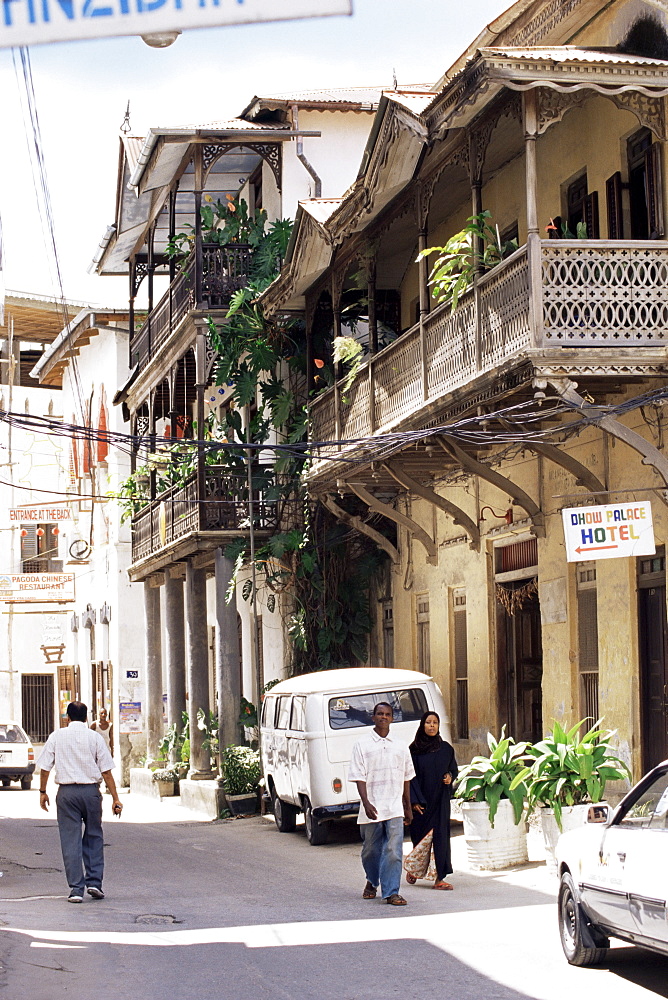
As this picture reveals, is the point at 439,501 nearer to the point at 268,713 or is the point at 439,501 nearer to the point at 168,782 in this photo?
the point at 268,713

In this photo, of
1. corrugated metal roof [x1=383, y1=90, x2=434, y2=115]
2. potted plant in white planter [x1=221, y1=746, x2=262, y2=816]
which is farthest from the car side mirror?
potted plant in white planter [x1=221, y1=746, x2=262, y2=816]

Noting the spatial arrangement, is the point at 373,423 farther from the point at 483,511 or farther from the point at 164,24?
the point at 164,24

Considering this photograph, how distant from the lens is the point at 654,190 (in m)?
15.1

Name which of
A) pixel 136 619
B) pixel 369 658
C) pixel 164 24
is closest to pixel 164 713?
pixel 136 619

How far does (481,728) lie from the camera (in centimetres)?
2092

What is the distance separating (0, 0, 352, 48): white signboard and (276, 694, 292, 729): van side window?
1495 cm

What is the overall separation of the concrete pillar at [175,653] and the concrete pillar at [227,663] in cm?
424

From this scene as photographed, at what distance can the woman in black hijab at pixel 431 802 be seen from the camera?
1324cm

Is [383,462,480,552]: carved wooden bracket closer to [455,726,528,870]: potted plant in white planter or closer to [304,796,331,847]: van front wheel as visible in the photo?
[304,796,331,847]: van front wheel

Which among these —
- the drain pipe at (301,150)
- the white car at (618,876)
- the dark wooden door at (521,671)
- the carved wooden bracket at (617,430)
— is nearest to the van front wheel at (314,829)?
the dark wooden door at (521,671)

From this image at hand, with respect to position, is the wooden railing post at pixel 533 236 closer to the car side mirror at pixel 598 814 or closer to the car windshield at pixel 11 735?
the car side mirror at pixel 598 814

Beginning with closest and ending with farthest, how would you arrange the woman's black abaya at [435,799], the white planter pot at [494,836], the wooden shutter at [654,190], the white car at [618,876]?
the white car at [618,876] → the woman's black abaya at [435,799] → the white planter pot at [494,836] → the wooden shutter at [654,190]

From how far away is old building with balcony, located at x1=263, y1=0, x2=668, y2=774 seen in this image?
543 inches

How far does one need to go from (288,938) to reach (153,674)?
853 inches
